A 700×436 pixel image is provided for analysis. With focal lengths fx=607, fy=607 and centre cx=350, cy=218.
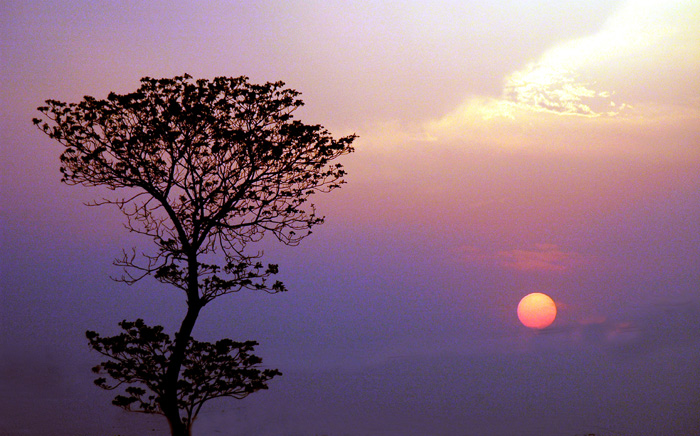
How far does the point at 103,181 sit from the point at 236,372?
6205 millimetres

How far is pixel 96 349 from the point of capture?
1602cm

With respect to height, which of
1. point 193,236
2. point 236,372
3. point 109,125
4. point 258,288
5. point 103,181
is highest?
point 109,125

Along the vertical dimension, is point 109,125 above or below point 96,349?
above

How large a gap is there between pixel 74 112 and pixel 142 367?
6910mm

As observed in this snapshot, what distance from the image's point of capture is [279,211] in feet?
54.9

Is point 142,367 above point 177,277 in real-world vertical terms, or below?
below

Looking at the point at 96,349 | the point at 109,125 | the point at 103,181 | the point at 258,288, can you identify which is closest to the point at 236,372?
the point at 258,288

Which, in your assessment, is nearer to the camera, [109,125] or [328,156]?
[109,125]

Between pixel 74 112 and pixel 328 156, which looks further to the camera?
pixel 328 156

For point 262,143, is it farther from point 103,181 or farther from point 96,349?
point 96,349

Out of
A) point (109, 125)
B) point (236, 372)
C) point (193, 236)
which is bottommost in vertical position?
point (236, 372)

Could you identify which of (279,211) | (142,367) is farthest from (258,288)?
(142,367)

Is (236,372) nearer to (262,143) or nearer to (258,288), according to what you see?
(258,288)

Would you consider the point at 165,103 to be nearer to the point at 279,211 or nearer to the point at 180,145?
the point at 180,145
